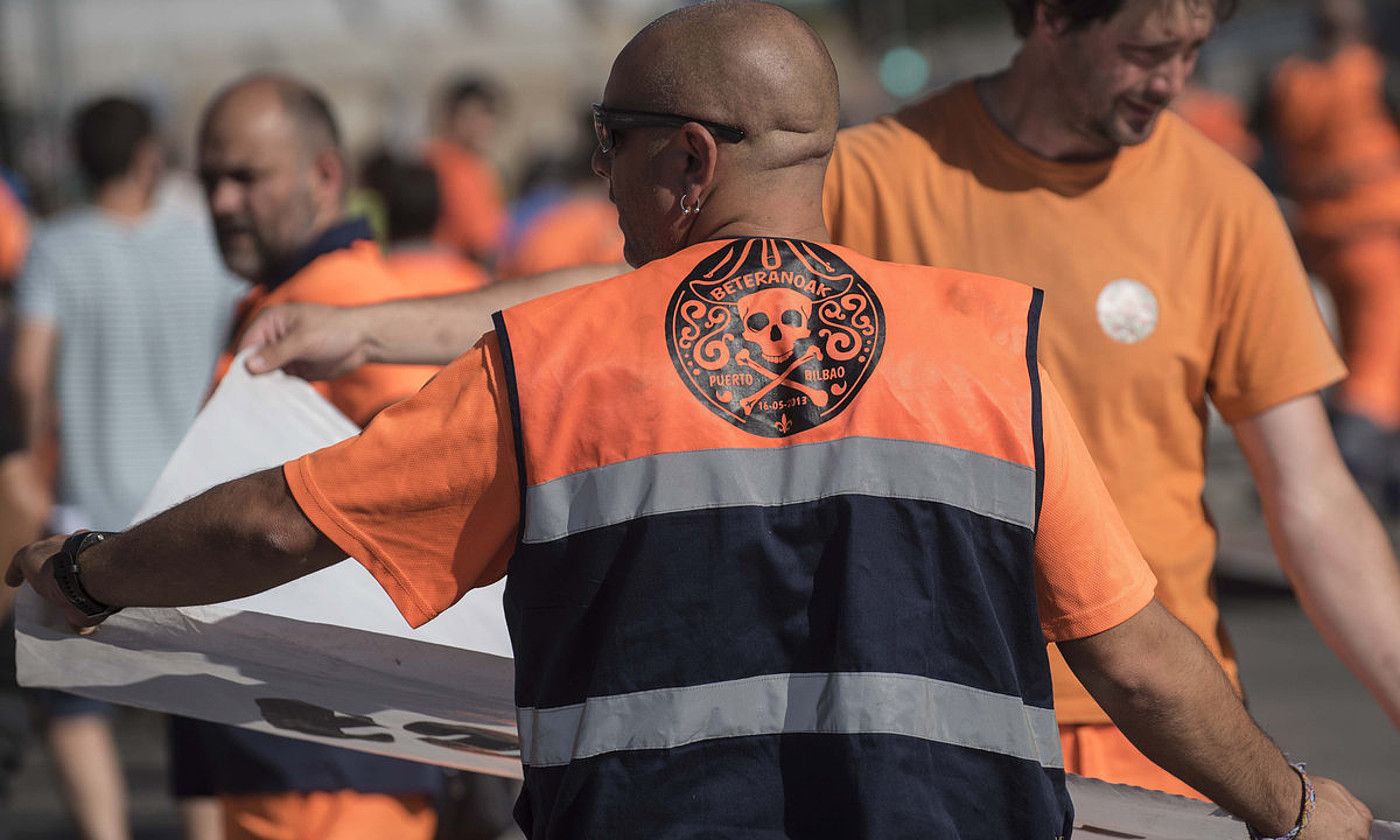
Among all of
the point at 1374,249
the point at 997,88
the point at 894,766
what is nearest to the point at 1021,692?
the point at 894,766

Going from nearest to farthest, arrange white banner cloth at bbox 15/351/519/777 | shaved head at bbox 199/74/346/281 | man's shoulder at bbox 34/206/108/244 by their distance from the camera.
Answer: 1. white banner cloth at bbox 15/351/519/777
2. shaved head at bbox 199/74/346/281
3. man's shoulder at bbox 34/206/108/244

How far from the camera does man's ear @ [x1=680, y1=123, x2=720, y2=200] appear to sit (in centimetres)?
209

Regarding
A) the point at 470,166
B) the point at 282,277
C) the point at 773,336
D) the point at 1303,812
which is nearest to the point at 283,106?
the point at 282,277

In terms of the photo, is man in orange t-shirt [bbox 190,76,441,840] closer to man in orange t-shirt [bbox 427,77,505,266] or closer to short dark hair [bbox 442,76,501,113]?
man in orange t-shirt [bbox 427,77,505,266]

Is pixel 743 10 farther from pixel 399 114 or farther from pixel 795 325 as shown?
pixel 399 114

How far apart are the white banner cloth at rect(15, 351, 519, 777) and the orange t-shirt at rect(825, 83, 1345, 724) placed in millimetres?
936

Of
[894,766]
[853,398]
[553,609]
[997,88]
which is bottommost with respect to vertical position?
[894,766]

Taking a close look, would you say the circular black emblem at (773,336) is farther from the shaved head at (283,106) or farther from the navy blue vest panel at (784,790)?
the shaved head at (283,106)

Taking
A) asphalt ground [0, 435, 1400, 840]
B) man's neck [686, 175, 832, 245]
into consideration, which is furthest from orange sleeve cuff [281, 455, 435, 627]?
asphalt ground [0, 435, 1400, 840]

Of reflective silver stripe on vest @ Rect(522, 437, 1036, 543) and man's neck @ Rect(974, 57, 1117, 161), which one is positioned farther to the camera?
man's neck @ Rect(974, 57, 1117, 161)

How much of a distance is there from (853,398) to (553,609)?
404mm

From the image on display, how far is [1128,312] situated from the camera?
118 inches

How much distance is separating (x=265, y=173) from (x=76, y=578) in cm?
187

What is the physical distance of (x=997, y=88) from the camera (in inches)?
127
